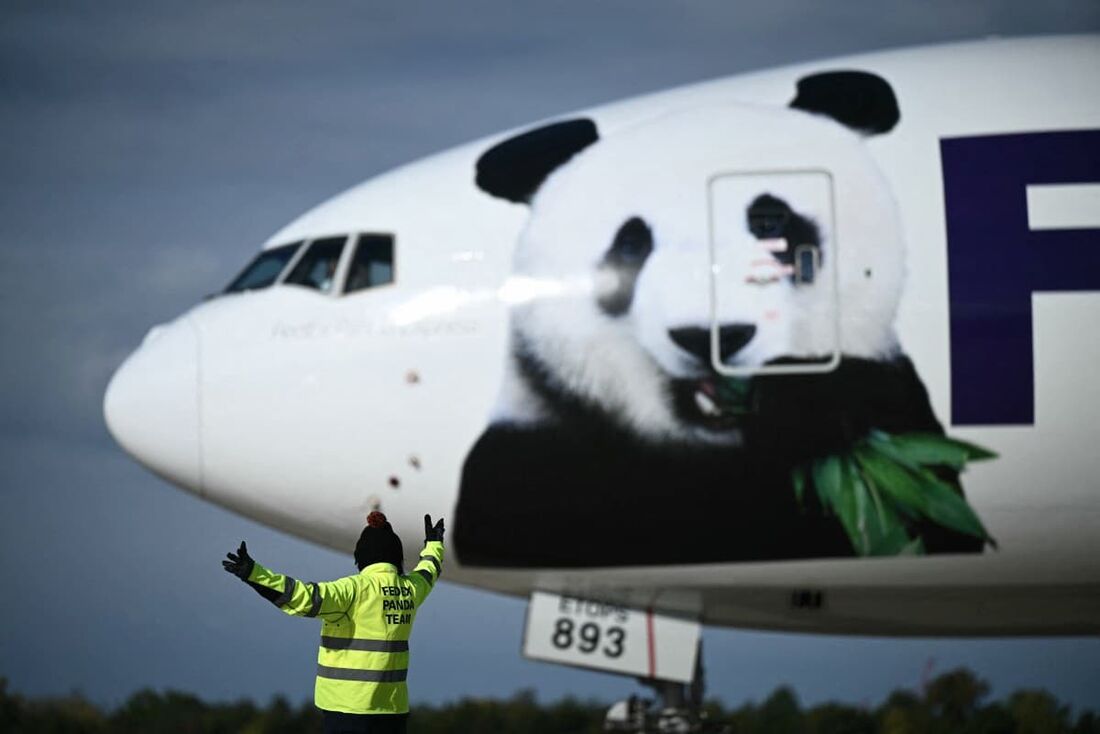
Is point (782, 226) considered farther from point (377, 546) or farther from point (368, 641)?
point (368, 641)

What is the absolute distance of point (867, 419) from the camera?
508 inches

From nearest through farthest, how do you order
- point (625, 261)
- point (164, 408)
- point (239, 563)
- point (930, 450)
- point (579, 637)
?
point (239, 563) → point (930, 450) → point (625, 261) → point (164, 408) → point (579, 637)

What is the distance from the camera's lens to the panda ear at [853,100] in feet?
44.6

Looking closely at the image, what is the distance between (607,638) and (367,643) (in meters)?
4.16

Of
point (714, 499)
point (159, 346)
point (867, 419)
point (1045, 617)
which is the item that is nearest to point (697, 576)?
point (714, 499)

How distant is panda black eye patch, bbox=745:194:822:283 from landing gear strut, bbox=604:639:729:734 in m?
3.15

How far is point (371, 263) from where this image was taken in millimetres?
13891

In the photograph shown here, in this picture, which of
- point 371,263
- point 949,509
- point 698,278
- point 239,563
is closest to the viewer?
point 239,563

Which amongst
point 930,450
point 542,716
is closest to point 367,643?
point 930,450

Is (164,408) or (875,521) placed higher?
(164,408)

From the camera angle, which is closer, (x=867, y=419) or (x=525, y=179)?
(x=867, y=419)

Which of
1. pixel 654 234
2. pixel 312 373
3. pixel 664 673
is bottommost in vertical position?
pixel 664 673

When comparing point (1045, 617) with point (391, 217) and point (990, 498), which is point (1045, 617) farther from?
point (391, 217)

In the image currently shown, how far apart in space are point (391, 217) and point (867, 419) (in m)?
3.89
